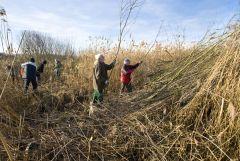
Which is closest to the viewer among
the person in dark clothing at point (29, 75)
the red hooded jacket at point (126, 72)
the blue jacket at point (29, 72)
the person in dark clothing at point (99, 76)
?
the person in dark clothing at point (99, 76)

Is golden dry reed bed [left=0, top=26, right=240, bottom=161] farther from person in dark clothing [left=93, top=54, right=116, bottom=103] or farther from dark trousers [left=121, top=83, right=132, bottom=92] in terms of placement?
dark trousers [left=121, top=83, right=132, bottom=92]

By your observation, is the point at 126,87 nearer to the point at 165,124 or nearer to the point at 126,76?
the point at 126,76

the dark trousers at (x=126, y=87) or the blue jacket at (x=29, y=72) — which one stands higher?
the dark trousers at (x=126, y=87)

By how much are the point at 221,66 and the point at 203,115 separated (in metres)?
0.67

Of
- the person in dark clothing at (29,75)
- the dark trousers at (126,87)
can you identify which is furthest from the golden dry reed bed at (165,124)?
the person in dark clothing at (29,75)

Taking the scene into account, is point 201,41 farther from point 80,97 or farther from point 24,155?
point 80,97

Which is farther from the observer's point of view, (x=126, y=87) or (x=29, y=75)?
(x=29, y=75)

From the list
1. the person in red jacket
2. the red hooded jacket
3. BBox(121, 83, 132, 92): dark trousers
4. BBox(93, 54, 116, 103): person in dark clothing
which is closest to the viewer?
BBox(93, 54, 116, 103): person in dark clothing

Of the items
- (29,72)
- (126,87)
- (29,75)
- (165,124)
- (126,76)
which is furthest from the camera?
(29,72)

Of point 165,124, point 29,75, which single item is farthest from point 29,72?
point 165,124

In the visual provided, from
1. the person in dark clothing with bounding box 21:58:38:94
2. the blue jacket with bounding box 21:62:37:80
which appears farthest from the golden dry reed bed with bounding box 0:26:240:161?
the blue jacket with bounding box 21:62:37:80

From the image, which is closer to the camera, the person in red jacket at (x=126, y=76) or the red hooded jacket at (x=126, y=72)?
the person in red jacket at (x=126, y=76)

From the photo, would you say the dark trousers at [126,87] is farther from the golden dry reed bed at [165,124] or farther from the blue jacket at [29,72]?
the blue jacket at [29,72]

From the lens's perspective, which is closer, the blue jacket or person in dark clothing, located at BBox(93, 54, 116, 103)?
person in dark clothing, located at BBox(93, 54, 116, 103)
